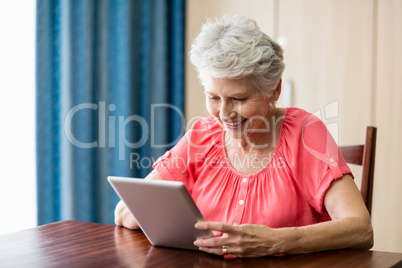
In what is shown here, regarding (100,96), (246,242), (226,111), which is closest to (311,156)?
(226,111)

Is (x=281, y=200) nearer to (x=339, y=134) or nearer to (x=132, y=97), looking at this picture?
(x=339, y=134)

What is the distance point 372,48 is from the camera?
2.66 meters

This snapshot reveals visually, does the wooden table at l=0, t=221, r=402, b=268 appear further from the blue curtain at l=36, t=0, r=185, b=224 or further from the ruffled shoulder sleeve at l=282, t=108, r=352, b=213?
the blue curtain at l=36, t=0, r=185, b=224

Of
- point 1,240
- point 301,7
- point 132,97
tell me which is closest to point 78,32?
point 132,97

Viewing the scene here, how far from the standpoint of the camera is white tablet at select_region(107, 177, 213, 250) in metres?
1.10

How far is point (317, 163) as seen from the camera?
1.43m

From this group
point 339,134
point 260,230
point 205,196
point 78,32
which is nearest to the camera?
point 260,230

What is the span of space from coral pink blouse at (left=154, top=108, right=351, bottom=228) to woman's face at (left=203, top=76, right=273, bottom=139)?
119mm

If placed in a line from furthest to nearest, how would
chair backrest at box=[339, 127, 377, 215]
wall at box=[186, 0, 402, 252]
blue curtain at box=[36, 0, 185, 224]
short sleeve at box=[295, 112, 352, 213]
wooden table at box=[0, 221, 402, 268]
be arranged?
wall at box=[186, 0, 402, 252] → blue curtain at box=[36, 0, 185, 224] → chair backrest at box=[339, 127, 377, 215] → short sleeve at box=[295, 112, 352, 213] → wooden table at box=[0, 221, 402, 268]

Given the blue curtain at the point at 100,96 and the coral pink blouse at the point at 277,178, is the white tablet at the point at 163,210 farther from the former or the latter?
the blue curtain at the point at 100,96

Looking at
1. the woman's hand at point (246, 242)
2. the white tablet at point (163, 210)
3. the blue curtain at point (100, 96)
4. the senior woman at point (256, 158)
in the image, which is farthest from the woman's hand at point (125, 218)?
the blue curtain at point (100, 96)

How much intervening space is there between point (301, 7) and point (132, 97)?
1144 millimetres

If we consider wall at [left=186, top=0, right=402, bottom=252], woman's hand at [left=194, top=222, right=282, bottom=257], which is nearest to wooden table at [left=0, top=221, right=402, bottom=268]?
woman's hand at [left=194, top=222, right=282, bottom=257]

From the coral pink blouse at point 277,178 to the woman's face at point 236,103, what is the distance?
4.7 inches
